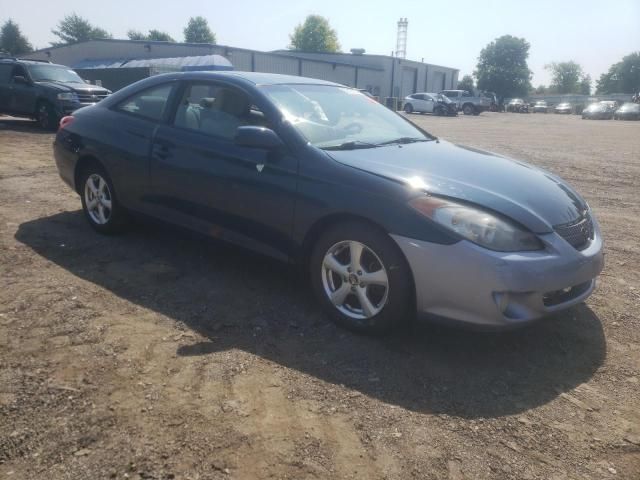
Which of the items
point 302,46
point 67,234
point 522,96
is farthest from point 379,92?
point 67,234

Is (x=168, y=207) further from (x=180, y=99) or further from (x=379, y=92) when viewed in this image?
(x=379, y=92)

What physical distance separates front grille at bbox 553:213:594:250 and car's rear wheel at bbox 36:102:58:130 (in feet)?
45.1

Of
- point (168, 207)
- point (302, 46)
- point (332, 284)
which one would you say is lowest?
point (332, 284)

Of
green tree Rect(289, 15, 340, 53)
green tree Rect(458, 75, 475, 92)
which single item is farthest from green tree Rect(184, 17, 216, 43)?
green tree Rect(458, 75, 475, 92)

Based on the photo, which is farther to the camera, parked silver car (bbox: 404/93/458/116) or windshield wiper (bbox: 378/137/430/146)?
parked silver car (bbox: 404/93/458/116)

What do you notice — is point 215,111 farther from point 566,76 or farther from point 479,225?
point 566,76

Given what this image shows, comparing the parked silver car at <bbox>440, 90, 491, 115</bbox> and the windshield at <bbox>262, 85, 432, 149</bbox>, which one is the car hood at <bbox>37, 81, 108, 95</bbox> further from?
the parked silver car at <bbox>440, 90, 491, 115</bbox>

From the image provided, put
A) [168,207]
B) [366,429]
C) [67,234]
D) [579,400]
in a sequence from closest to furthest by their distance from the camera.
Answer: [366,429], [579,400], [168,207], [67,234]

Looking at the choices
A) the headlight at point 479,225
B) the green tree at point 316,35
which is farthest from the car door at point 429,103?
the green tree at point 316,35

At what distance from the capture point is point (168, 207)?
4164mm

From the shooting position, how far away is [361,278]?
3.15 m

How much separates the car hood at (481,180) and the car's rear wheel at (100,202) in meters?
2.35

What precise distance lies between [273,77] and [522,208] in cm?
224

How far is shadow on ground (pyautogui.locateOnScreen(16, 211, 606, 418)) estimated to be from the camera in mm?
2703
